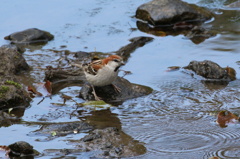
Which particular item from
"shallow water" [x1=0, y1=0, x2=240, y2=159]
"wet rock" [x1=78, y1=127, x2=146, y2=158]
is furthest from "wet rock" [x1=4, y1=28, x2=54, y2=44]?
"wet rock" [x1=78, y1=127, x2=146, y2=158]

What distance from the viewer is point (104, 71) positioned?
8164mm

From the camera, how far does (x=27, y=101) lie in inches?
320

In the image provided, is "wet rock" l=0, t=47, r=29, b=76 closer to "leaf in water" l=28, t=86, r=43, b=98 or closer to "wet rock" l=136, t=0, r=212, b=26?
"leaf in water" l=28, t=86, r=43, b=98

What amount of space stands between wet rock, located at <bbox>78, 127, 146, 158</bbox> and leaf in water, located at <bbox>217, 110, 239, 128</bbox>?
1302 millimetres

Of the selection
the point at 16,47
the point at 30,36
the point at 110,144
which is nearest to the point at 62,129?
the point at 110,144

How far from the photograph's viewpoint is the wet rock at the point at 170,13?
1204 centimetres

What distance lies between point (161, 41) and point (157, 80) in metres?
2.26

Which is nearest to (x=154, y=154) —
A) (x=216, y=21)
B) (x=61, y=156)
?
(x=61, y=156)

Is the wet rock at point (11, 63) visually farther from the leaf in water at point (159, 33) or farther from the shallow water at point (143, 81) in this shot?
the leaf in water at point (159, 33)

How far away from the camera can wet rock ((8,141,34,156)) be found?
605cm

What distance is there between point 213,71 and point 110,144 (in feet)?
10.6

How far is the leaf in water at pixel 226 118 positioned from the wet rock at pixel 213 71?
176 cm

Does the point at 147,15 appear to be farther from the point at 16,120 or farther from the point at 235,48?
the point at 16,120

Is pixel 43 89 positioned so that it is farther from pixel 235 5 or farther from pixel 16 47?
pixel 235 5
